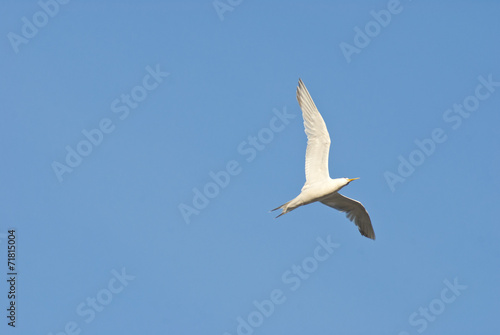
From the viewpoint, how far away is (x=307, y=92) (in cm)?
2811

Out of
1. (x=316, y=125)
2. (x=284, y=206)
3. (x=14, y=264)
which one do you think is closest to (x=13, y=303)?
(x=14, y=264)

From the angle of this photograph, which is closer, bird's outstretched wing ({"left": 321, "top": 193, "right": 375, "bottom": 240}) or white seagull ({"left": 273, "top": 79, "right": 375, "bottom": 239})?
white seagull ({"left": 273, "top": 79, "right": 375, "bottom": 239})

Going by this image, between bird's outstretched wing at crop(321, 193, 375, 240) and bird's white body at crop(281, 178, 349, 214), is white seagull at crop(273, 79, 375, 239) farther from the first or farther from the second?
bird's outstretched wing at crop(321, 193, 375, 240)

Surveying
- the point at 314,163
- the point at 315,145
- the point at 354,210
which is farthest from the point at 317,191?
the point at 354,210

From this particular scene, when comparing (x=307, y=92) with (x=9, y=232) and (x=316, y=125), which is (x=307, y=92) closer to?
(x=316, y=125)

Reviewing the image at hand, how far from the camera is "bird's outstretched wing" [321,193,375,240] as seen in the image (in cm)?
2914

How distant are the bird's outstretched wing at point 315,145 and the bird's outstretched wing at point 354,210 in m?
1.71

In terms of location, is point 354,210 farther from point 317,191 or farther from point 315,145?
point 315,145

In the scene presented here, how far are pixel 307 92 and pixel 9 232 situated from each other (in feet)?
39.2

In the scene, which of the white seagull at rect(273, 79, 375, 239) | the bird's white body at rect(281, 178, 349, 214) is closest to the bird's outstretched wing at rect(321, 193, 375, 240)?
the white seagull at rect(273, 79, 375, 239)

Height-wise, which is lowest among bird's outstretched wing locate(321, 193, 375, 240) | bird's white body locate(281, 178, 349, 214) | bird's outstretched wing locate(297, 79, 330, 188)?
bird's outstretched wing locate(321, 193, 375, 240)

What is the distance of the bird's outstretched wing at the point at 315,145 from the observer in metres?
27.5

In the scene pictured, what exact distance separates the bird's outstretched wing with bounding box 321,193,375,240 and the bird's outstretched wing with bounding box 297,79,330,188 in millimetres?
1714

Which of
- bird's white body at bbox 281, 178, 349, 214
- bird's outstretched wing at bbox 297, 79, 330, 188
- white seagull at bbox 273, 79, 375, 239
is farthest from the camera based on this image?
bird's outstretched wing at bbox 297, 79, 330, 188
